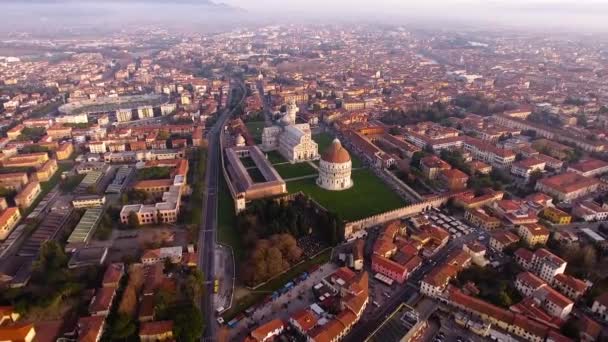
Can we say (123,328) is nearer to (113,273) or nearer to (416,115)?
(113,273)

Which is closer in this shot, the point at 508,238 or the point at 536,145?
the point at 508,238

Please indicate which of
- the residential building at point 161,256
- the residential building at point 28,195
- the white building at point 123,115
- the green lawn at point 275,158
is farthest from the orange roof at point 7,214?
the white building at point 123,115

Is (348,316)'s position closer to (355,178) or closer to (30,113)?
(355,178)

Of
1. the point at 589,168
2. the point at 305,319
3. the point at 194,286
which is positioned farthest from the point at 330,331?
the point at 589,168

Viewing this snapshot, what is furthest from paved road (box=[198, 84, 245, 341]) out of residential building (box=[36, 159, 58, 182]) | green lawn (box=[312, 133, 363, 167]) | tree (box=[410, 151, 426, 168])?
tree (box=[410, 151, 426, 168])

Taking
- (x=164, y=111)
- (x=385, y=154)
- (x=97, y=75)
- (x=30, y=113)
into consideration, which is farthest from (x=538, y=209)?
(x=97, y=75)
